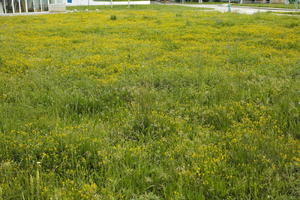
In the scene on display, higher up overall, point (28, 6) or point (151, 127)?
point (28, 6)

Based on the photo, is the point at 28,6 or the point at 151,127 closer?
the point at 151,127

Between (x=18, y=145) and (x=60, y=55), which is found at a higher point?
(x=60, y=55)

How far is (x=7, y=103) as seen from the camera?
5465 millimetres

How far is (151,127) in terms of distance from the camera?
4582 millimetres

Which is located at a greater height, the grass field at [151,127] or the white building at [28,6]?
the white building at [28,6]

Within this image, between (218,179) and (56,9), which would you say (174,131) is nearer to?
(218,179)

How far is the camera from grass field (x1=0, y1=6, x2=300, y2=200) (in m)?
3.22

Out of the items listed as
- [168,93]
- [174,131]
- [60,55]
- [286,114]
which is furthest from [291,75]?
[60,55]

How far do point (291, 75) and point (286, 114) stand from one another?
108 inches

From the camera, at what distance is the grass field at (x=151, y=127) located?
3.22m

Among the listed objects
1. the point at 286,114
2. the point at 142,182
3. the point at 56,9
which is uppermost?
the point at 56,9

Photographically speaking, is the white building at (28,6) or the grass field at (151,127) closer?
the grass field at (151,127)

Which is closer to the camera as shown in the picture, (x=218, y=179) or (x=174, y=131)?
(x=218, y=179)

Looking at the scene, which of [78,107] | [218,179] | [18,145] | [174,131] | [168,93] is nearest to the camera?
[218,179]
